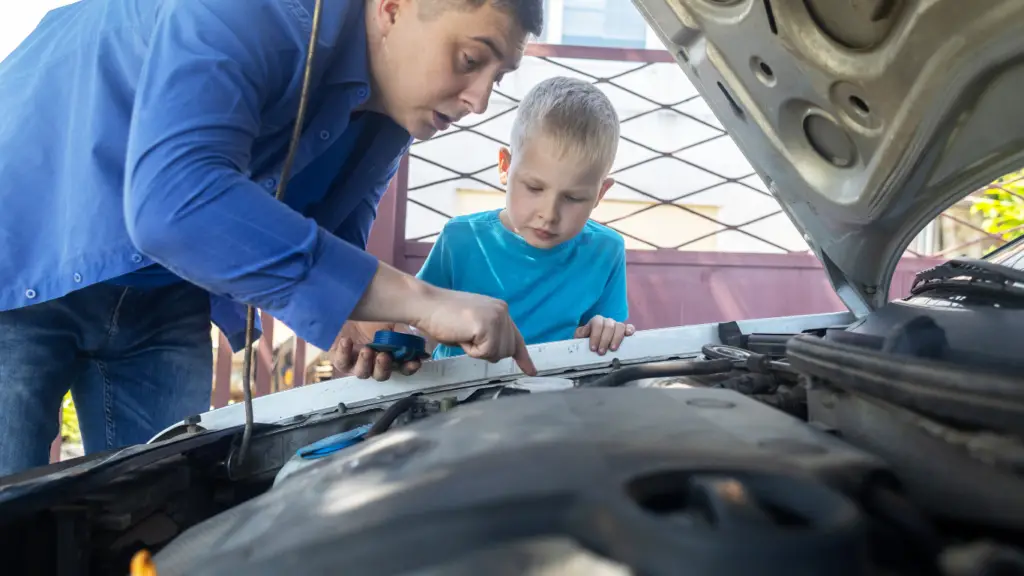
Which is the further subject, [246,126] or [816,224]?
[816,224]

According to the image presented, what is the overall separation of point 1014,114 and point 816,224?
0.36m

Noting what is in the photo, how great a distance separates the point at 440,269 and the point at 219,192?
853 mm

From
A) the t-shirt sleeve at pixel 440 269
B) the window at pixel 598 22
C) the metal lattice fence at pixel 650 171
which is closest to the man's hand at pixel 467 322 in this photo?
the t-shirt sleeve at pixel 440 269

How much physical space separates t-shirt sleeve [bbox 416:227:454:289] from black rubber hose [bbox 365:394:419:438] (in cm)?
66

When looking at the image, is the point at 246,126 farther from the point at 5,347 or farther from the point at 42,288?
the point at 5,347

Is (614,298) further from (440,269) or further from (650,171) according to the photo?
(650,171)

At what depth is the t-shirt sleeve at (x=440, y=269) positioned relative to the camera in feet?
5.20

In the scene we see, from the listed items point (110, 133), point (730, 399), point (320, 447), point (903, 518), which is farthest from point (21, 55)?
point (903, 518)

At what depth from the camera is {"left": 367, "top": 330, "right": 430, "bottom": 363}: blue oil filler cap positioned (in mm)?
989

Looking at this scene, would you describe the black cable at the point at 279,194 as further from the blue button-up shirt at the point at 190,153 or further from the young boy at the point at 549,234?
the young boy at the point at 549,234

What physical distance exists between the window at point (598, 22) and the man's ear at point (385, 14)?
140 inches

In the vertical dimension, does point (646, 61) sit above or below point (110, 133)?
above

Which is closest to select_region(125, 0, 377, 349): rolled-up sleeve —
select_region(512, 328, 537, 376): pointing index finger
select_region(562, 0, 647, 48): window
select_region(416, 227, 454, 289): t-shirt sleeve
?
select_region(512, 328, 537, 376): pointing index finger

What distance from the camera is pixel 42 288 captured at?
98cm
